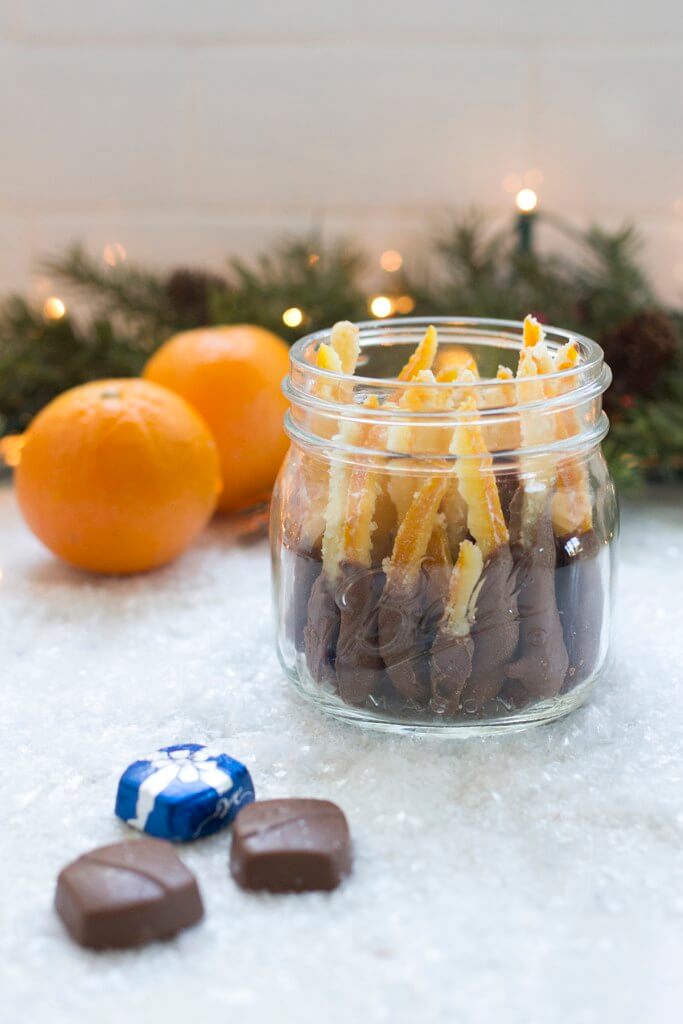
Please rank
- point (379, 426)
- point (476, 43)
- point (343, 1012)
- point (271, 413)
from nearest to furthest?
point (343, 1012), point (379, 426), point (271, 413), point (476, 43)

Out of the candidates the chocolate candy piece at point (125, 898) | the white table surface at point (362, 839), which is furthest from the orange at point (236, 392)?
the chocolate candy piece at point (125, 898)

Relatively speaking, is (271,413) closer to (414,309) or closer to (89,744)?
(414,309)

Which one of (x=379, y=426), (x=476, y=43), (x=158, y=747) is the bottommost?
(x=158, y=747)

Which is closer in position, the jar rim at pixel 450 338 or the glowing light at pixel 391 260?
the jar rim at pixel 450 338

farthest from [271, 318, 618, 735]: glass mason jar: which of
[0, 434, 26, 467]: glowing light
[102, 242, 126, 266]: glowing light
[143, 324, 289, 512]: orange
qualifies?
[102, 242, 126, 266]: glowing light

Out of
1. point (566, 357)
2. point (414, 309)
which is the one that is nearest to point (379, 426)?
point (566, 357)

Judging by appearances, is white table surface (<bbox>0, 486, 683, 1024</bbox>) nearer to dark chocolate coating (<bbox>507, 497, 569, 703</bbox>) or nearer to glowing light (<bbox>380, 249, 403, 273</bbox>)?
dark chocolate coating (<bbox>507, 497, 569, 703</bbox>)

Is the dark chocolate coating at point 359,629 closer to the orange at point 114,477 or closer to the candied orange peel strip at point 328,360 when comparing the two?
the candied orange peel strip at point 328,360

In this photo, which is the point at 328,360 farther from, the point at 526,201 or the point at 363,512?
the point at 526,201
